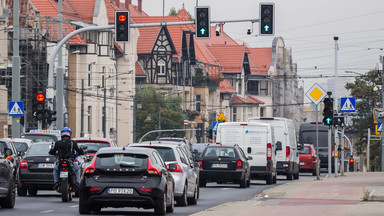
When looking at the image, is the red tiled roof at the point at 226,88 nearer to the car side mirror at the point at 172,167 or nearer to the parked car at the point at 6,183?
the parked car at the point at 6,183

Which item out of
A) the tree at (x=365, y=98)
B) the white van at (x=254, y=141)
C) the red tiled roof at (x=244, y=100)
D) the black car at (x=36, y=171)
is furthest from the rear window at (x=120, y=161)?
the red tiled roof at (x=244, y=100)

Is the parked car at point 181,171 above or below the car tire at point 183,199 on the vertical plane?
above

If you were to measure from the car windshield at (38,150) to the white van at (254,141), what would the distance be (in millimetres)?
11642

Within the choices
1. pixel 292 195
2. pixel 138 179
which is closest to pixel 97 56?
pixel 292 195

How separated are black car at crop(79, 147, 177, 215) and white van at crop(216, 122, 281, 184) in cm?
1877

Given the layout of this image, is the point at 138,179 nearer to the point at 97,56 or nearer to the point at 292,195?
the point at 292,195

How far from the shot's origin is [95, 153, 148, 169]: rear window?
19281 millimetres

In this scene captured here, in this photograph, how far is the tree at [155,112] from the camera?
100625 millimetres

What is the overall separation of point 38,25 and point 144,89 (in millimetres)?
26474

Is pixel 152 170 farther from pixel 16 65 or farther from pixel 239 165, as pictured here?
pixel 16 65

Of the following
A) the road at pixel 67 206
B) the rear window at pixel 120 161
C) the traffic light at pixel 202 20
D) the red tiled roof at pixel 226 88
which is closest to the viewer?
the rear window at pixel 120 161

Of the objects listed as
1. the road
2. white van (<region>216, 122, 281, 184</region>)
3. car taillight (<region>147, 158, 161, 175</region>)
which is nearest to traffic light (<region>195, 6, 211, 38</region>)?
the road

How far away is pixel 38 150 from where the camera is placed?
27.4 metres

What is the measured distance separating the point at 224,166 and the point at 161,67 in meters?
74.9
